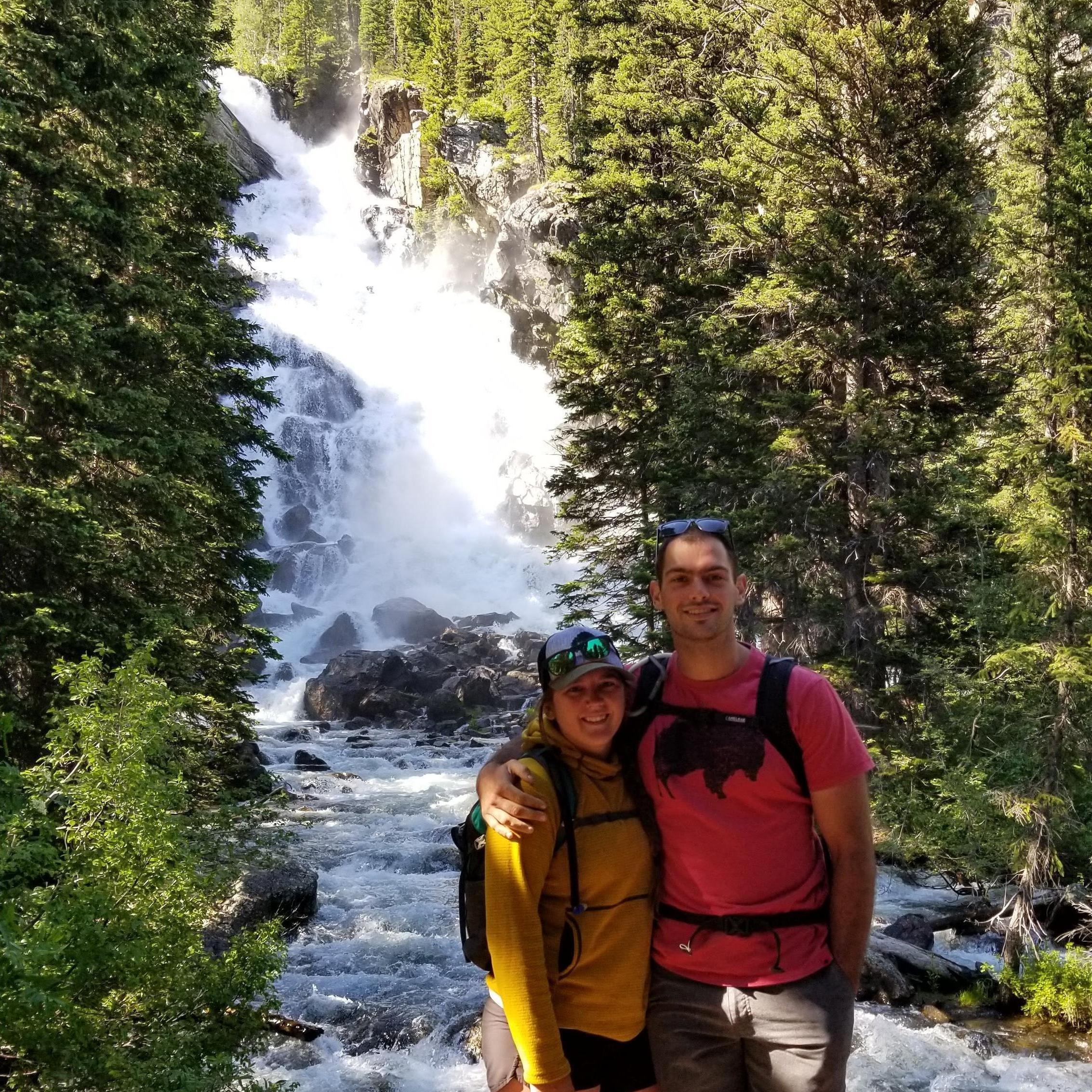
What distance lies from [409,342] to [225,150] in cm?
4054

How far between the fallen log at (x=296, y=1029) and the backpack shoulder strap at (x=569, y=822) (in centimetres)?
658

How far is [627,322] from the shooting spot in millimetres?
17328

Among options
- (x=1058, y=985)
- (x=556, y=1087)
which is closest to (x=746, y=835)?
(x=556, y=1087)

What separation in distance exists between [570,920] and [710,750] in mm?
558

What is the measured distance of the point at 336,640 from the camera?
119 feet

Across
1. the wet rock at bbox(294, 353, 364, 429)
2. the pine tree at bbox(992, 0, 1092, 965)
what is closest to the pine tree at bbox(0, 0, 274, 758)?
the pine tree at bbox(992, 0, 1092, 965)

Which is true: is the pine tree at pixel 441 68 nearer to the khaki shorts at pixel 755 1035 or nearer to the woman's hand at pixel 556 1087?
the khaki shorts at pixel 755 1035

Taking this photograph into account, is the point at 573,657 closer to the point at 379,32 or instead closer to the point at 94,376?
the point at 94,376

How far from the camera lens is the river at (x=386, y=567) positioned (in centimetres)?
779

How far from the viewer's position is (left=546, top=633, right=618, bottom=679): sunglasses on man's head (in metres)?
2.46

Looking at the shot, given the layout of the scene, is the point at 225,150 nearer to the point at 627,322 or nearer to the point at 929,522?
the point at 627,322

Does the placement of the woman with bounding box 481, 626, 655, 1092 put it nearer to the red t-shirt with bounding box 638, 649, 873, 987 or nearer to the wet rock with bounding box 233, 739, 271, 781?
the red t-shirt with bounding box 638, 649, 873, 987

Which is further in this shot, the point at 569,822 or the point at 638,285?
the point at 638,285

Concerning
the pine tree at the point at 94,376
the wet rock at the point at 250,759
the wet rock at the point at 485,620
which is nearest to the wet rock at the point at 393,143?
the wet rock at the point at 485,620
